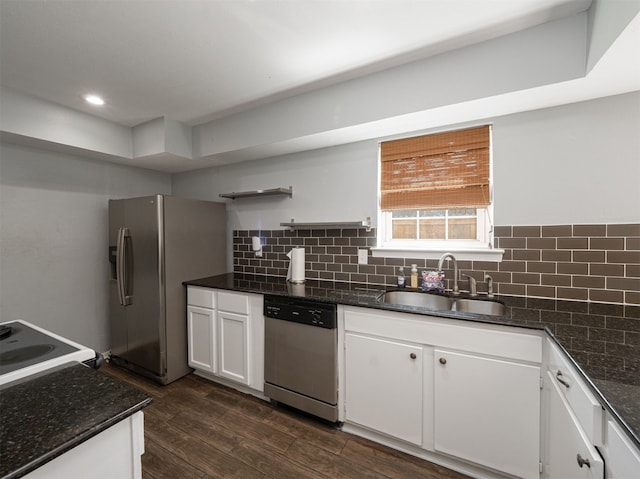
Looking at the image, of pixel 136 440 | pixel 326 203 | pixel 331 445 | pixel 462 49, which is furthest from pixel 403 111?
pixel 331 445

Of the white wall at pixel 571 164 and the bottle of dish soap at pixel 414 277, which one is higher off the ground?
the white wall at pixel 571 164

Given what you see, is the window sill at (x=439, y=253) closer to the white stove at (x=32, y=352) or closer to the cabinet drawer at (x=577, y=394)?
the cabinet drawer at (x=577, y=394)

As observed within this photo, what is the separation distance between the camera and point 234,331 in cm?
245

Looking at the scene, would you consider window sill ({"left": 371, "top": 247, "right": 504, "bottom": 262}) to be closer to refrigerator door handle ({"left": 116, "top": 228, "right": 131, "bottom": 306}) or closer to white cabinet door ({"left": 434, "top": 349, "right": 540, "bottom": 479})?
white cabinet door ({"left": 434, "top": 349, "right": 540, "bottom": 479})

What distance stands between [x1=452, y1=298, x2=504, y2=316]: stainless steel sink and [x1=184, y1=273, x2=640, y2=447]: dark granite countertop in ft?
0.22

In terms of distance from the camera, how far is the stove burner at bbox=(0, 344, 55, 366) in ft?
3.59

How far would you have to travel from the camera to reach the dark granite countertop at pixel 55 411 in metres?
0.63

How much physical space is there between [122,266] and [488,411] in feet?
10.2

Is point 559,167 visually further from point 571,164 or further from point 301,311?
point 301,311

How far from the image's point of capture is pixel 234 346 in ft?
8.04

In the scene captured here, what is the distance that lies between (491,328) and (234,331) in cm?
191

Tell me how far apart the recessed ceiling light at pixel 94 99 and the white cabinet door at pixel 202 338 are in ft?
6.30

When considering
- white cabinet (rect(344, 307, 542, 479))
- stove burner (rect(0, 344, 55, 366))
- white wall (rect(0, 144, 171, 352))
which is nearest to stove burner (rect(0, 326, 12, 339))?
stove burner (rect(0, 344, 55, 366))

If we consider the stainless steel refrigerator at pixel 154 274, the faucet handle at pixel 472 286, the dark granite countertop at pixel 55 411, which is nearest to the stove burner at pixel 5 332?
the dark granite countertop at pixel 55 411
